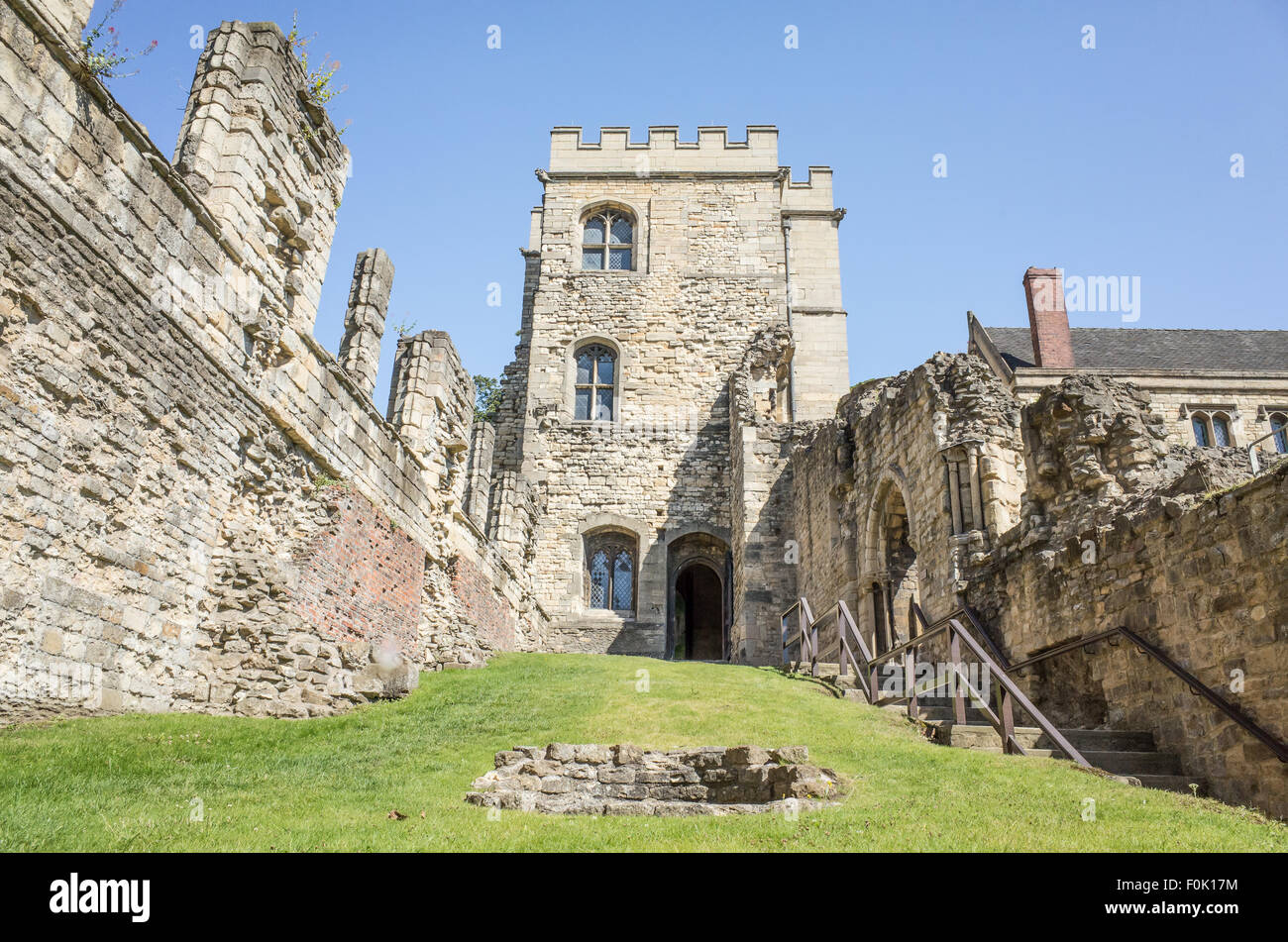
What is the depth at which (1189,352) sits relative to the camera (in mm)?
28766

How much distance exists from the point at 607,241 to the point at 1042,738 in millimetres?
19831

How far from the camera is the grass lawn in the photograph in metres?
4.50

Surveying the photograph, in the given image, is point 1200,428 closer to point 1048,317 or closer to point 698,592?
point 1048,317

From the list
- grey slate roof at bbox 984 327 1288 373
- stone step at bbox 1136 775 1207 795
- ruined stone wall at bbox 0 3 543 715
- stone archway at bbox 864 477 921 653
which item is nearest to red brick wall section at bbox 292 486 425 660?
ruined stone wall at bbox 0 3 543 715

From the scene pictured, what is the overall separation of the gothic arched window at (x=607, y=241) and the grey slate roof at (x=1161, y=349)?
40.4ft

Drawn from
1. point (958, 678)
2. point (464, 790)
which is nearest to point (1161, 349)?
point (958, 678)

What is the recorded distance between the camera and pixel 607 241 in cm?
2516

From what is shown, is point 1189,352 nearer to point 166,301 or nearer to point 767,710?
point 767,710

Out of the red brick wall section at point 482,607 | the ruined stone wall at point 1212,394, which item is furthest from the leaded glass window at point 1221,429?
the red brick wall section at point 482,607

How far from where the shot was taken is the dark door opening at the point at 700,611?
25484 millimetres

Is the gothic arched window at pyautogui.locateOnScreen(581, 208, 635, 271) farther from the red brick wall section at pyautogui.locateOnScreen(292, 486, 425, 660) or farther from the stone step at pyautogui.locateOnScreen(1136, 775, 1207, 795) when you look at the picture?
the stone step at pyautogui.locateOnScreen(1136, 775, 1207, 795)

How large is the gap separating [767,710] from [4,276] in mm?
7697

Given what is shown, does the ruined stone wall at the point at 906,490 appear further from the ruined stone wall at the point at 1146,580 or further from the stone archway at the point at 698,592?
the stone archway at the point at 698,592
